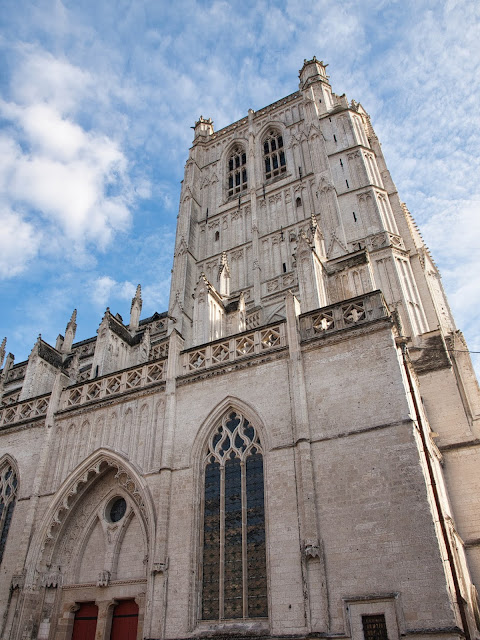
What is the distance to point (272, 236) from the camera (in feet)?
84.5

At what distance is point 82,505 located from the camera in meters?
12.7

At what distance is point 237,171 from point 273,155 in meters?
2.48

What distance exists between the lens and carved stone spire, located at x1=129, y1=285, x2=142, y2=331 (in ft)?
79.0

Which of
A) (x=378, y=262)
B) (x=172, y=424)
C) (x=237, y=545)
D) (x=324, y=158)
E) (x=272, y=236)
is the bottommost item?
(x=237, y=545)

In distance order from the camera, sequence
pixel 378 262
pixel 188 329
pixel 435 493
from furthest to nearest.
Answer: pixel 188 329, pixel 378 262, pixel 435 493

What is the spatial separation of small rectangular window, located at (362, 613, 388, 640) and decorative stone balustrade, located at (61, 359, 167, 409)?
7083 millimetres

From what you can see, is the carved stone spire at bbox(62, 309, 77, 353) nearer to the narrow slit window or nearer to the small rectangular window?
the narrow slit window

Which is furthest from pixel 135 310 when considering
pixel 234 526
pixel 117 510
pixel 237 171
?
pixel 234 526

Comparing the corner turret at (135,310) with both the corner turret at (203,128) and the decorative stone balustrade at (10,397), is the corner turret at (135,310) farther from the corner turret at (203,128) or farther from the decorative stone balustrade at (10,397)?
the corner turret at (203,128)

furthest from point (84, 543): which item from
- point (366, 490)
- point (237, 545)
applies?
point (366, 490)

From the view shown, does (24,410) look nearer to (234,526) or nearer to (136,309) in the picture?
(234,526)

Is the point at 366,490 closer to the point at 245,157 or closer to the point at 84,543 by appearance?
the point at 84,543

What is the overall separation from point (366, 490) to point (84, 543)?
23.2 feet

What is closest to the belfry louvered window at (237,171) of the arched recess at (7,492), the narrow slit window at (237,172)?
the narrow slit window at (237,172)
